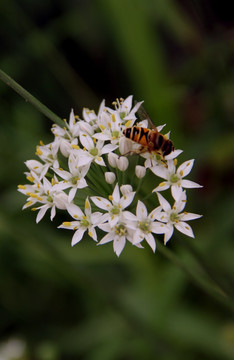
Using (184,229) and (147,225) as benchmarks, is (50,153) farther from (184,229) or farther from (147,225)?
(184,229)

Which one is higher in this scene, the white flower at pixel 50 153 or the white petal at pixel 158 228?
the white flower at pixel 50 153

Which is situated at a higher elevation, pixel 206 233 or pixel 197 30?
pixel 197 30

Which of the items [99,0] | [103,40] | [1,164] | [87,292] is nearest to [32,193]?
[1,164]

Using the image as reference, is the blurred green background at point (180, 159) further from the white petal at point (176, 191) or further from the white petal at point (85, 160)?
the white petal at point (176, 191)

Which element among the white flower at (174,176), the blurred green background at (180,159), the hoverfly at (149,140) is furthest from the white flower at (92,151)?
the blurred green background at (180,159)

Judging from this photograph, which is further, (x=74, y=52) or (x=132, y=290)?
(x=74, y=52)

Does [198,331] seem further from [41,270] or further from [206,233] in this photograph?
[41,270]

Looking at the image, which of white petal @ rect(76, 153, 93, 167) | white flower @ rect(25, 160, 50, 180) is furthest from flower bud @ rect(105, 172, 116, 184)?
white flower @ rect(25, 160, 50, 180)

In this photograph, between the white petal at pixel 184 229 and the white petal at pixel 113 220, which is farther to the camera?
the white petal at pixel 184 229
